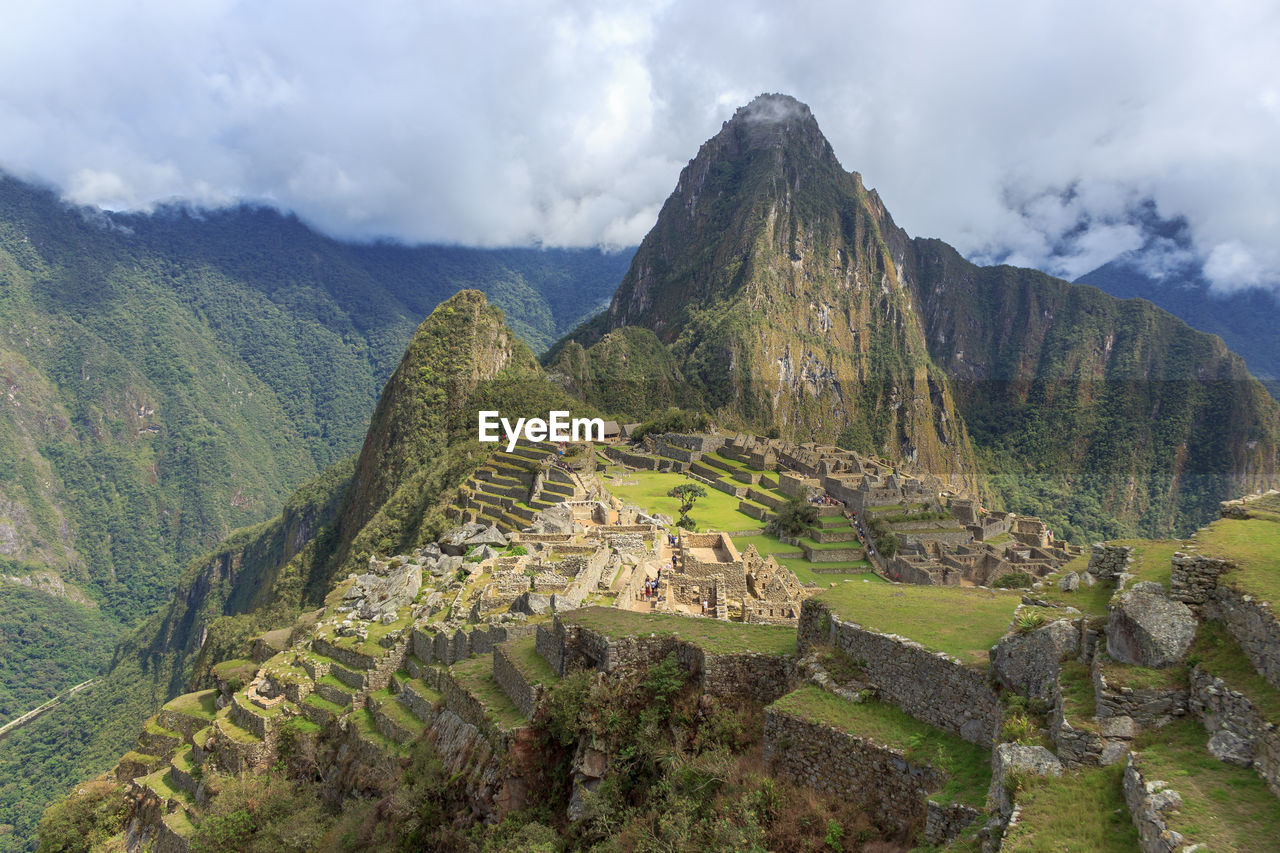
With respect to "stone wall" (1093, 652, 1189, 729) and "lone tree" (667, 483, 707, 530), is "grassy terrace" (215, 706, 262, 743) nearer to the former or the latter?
"stone wall" (1093, 652, 1189, 729)

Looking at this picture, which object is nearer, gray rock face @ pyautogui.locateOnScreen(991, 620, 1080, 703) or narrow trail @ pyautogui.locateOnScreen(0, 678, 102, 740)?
gray rock face @ pyautogui.locateOnScreen(991, 620, 1080, 703)

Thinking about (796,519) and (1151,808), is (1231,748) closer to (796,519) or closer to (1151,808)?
(1151,808)

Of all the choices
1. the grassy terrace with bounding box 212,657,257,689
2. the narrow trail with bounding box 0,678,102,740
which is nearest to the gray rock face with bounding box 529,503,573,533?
the grassy terrace with bounding box 212,657,257,689

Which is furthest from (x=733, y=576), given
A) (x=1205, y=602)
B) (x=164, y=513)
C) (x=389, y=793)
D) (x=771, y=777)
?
(x=164, y=513)

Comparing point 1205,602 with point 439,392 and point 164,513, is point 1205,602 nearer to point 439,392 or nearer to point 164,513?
point 439,392

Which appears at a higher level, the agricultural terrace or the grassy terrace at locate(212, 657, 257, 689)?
the agricultural terrace

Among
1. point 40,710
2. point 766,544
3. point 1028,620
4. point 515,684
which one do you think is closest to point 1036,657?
point 1028,620

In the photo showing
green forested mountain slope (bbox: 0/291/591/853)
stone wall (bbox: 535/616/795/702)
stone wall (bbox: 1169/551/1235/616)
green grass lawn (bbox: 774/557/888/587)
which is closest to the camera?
stone wall (bbox: 1169/551/1235/616)
